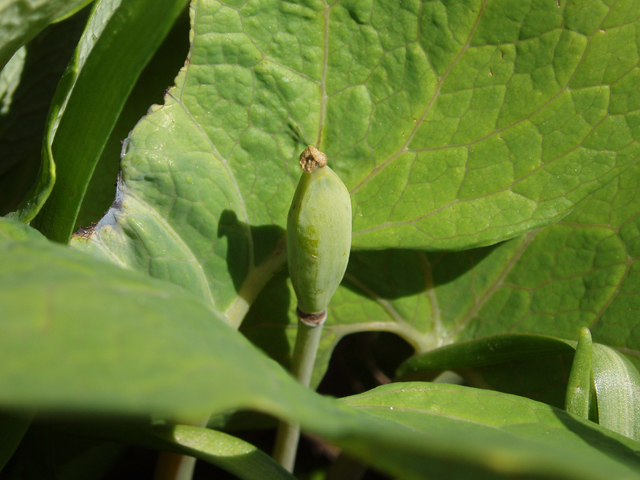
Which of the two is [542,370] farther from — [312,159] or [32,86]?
[32,86]

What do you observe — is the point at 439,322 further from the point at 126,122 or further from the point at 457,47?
the point at 126,122

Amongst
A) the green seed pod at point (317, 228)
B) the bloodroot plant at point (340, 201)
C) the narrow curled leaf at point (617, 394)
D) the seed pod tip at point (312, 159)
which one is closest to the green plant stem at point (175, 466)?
the bloodroot plant at point (340, 201)

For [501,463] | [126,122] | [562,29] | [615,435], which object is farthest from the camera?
[126,122]

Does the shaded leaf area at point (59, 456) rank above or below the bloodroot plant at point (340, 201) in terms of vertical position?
below

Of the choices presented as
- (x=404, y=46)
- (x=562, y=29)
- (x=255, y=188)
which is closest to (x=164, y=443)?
(x=255, y=188)

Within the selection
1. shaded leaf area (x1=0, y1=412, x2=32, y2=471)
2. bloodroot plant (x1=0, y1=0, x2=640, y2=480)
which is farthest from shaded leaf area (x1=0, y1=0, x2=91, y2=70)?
shaded leaf area (x1=0, y1=412, x2=32, y2=471)

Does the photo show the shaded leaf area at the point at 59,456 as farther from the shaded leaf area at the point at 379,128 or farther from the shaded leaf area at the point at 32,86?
the shaded leaf area at the point at 32,86
